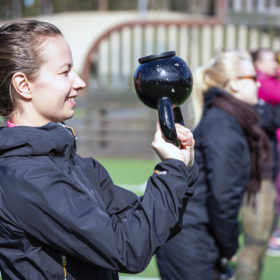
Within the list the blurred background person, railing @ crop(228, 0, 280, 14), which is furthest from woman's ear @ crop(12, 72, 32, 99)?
railing @ crop(228, 0, 280, 14)

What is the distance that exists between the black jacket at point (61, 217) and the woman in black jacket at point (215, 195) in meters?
1.47

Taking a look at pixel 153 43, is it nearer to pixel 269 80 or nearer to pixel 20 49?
pixel 269 80

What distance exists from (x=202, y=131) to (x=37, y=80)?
167cm

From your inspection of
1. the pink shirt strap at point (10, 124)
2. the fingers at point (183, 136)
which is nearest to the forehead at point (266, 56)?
the fingers at point (183, 136)

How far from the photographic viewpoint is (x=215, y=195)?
292 cm

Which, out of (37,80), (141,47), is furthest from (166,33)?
(37,80)

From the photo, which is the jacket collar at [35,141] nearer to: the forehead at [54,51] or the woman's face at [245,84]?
the forehead at [54,51]

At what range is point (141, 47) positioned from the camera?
11.8m

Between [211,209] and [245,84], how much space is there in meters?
0.89

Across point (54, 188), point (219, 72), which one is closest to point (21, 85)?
point (54, 188)

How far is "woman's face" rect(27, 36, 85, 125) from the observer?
1.54 metres

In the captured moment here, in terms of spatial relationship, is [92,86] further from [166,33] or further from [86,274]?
[86,274]

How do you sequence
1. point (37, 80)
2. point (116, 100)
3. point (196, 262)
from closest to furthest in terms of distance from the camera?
point (37, 80) → point (196, 262) → point (116, 100)

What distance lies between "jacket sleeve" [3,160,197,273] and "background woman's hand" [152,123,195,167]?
0.04 m
